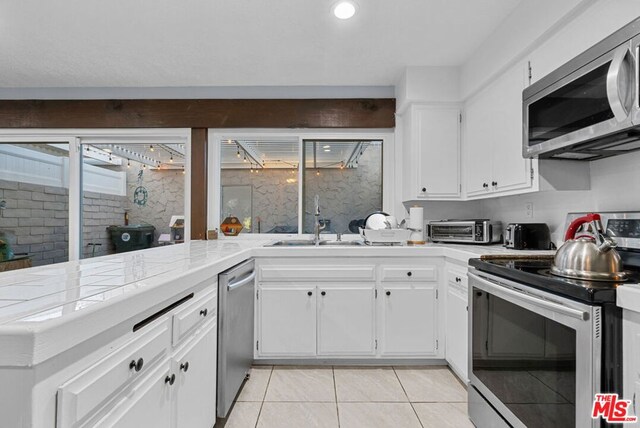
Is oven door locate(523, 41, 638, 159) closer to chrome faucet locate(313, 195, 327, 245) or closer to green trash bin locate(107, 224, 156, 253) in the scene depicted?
chrome faucet locate(313, 195, 327, 245)

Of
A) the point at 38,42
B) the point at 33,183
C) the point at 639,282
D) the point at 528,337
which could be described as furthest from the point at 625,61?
the point at 33,183

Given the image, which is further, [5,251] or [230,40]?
[5,251]

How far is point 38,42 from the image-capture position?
2264 millimetres

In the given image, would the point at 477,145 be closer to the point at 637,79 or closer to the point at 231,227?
the point at 637,79

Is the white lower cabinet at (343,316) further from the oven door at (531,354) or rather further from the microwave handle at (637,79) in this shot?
the microwave handle at (637,79)

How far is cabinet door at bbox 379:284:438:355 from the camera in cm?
229

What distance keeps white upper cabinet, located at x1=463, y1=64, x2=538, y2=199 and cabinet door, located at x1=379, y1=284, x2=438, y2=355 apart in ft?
2.91

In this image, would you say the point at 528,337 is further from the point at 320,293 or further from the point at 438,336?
the point at 320,293

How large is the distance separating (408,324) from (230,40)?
2.39 m

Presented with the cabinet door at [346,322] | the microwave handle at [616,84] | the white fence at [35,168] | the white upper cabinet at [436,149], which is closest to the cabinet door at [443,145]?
the white upper cabinet at [436,149]

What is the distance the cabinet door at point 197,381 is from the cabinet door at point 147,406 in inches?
→ 3.0

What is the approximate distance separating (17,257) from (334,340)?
10.2 ft

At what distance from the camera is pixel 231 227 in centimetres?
302

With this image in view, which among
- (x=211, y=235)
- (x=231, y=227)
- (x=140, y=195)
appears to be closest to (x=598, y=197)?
(x=231, y=227)
